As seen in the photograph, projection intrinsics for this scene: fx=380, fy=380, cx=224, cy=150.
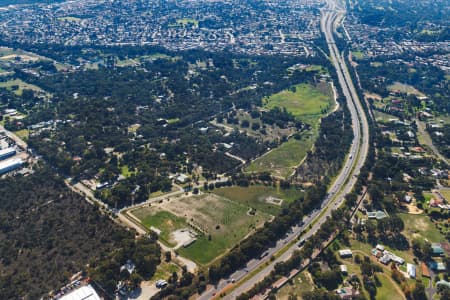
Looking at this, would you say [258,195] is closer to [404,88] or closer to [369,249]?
[369,249]

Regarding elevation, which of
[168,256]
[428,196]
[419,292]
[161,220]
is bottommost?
[161,220]

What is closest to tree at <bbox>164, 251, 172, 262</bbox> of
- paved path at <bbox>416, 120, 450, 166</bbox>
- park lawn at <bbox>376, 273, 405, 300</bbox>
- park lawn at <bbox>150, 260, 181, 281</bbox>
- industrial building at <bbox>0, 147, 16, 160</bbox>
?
park lawn at <bbox>150, 260, 181, 281</bbox>

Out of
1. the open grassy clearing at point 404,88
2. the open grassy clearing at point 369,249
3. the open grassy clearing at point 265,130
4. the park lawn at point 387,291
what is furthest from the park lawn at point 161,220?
the open grassy clearing at point 404,88

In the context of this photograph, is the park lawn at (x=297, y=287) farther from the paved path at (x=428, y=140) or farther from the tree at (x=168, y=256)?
the paved path at (x=428, y=140)

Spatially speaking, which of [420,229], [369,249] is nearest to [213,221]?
[369,249]

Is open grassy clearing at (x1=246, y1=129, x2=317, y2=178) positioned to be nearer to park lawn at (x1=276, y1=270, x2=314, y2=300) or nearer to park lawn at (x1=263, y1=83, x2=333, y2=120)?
park lawn at (x1=263, y1=83, x2=333, y2=120)

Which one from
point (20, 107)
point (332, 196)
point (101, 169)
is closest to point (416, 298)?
point (332, 196)
